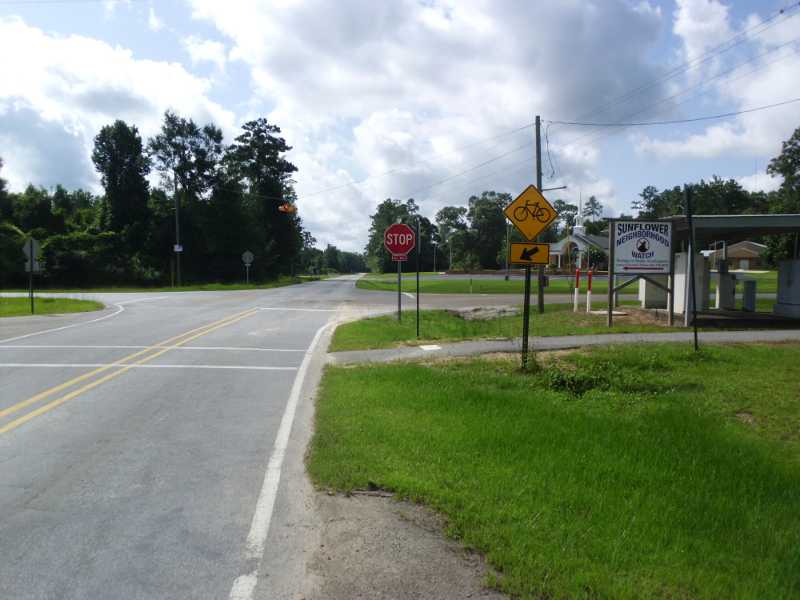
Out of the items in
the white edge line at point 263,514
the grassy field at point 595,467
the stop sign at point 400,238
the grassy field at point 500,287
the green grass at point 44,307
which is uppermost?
the stop sign at point 400,238

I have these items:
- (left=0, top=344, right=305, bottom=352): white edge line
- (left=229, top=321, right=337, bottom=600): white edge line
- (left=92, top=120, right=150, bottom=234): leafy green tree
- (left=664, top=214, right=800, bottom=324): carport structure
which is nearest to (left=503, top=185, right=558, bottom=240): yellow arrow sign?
(left=229, top=321, right=337, bottom=600): white edge line

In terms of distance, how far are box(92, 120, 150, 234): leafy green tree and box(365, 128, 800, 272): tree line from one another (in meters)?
38.9

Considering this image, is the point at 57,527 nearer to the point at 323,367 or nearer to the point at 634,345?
the point at 323,367

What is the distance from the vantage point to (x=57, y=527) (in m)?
4.50

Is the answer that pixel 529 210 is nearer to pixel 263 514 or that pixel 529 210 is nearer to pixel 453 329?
pixel 263 514

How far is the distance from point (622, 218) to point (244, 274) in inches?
2136

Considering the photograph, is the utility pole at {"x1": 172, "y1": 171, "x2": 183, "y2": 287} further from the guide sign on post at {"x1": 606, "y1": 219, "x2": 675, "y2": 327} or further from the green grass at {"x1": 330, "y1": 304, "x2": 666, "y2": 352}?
the guide sign on post at {"x1": 606, "y1": 219, "x2": 675, "y2": 327}

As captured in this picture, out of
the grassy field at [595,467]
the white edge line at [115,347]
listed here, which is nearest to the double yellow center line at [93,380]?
the white edge line at [115,347]

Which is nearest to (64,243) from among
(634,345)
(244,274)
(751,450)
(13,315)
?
(244,274)

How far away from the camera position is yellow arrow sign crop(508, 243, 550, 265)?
10.3 meters

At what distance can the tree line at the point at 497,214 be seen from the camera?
81000 millimetres

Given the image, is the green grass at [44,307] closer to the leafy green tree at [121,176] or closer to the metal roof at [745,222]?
the metal roof at [745,222]

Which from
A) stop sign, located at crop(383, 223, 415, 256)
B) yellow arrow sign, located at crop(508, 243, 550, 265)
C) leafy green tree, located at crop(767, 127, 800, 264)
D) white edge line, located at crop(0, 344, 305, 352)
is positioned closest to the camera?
yellow arrow sign, located at crop(508, 243, 550, 265)

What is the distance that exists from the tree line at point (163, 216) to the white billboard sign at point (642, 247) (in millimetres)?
46822
